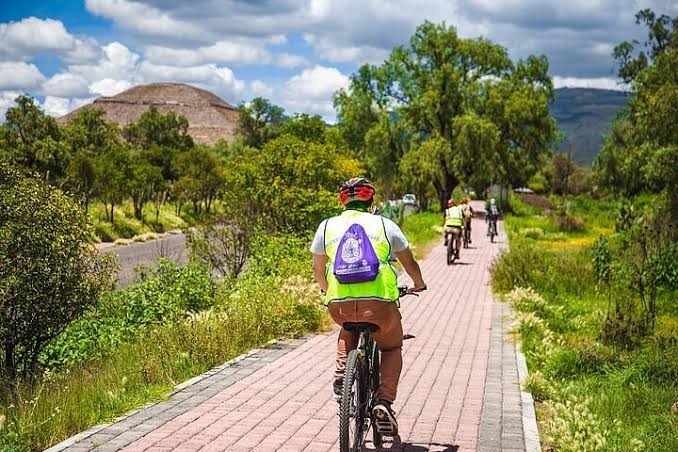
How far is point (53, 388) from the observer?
7656mm

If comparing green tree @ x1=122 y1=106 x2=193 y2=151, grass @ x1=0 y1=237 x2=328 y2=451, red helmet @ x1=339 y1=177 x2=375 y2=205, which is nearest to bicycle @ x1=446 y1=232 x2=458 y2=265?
grass @ x1=0 y1=237 x2=328 y2=451

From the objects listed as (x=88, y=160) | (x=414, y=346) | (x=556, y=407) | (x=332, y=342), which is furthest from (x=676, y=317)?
(x=88, y=160)

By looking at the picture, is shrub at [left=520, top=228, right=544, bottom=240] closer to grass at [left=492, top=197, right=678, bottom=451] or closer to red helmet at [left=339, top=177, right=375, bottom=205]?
grass at [left=492, top=197, right=678, bottom=451]

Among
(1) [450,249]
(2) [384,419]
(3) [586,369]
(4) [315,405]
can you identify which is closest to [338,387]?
(2) [384,419]

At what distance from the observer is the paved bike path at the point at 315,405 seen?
231 inches

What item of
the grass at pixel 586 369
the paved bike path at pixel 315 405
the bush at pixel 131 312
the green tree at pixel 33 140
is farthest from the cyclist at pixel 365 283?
the green tree at pixel 33 140

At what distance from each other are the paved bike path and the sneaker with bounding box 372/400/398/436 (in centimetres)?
44

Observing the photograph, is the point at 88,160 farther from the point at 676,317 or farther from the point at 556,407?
the point at 556,407

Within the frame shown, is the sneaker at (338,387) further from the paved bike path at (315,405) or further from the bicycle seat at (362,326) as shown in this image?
the paved bike path at (315,405)

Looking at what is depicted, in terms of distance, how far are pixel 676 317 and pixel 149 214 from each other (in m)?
37.6

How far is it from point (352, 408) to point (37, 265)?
6123mm

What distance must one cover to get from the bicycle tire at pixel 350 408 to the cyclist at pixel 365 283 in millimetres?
140

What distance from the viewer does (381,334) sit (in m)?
5.34

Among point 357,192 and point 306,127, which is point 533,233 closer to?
point 306,127
